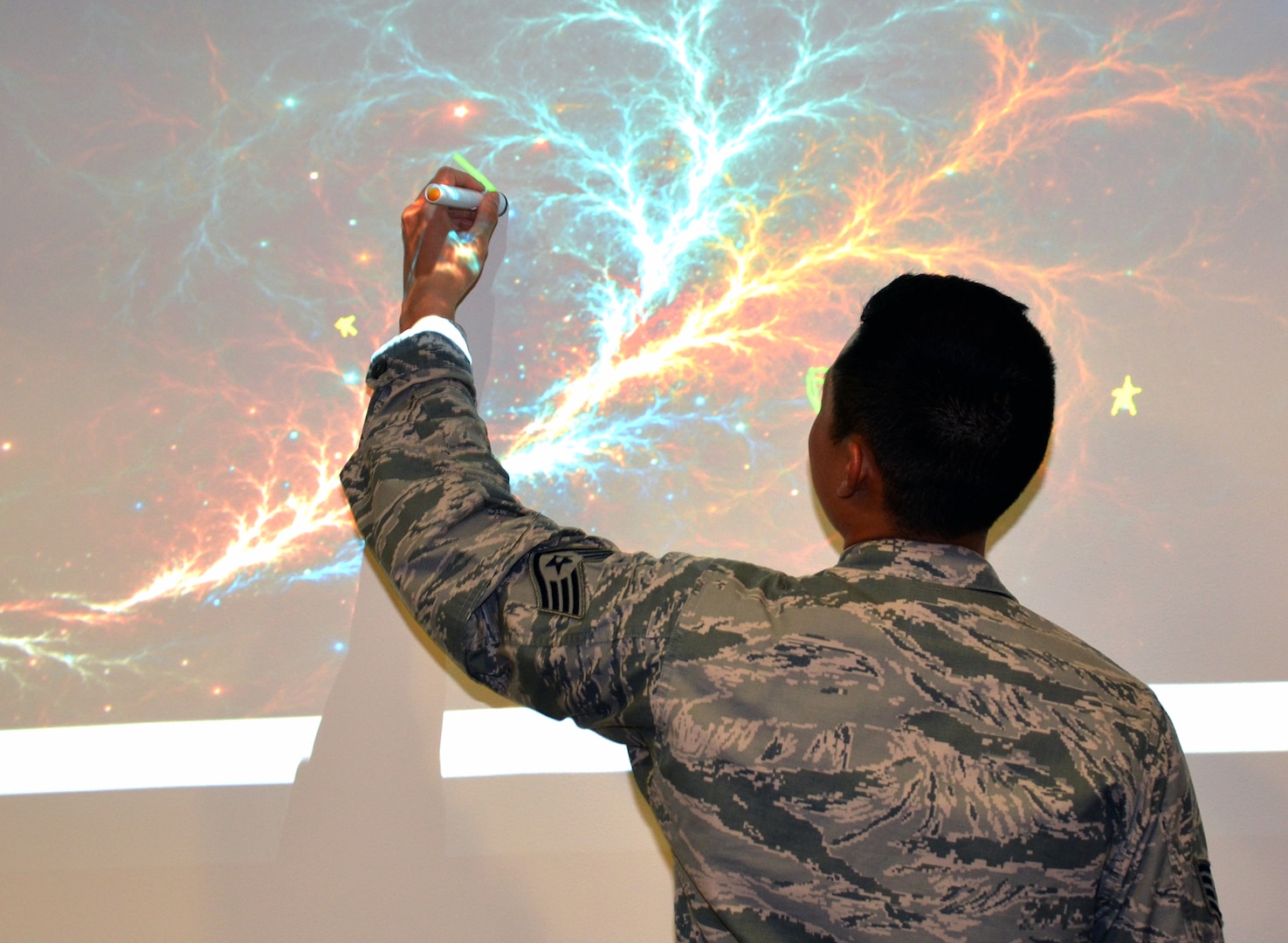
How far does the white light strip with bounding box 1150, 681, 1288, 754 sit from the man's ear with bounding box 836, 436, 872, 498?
0.76 m

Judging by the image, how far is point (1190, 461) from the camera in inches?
56.1

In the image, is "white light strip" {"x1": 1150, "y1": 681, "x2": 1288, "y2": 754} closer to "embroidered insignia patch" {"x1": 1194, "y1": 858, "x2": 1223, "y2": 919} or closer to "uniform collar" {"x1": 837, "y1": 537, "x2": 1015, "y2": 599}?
"embroidered insignia patch" {"x1": 1194, "y1": 858, "x2": 1223, "y2": 919}

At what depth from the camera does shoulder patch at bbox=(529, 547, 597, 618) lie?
36.0 inches

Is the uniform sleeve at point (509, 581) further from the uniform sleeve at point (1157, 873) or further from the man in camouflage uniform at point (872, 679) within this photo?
the uniform sleeve at point (1157, 873)

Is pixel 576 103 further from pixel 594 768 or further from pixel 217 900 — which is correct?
pixel 217 900

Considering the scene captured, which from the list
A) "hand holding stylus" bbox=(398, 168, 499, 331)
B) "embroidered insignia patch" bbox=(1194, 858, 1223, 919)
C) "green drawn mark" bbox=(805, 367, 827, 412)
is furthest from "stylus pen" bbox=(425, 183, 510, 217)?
"embroidered insignia patch" bbox=(1194, 858, 1223, 919)

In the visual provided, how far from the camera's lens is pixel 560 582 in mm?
928

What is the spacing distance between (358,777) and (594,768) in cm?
34

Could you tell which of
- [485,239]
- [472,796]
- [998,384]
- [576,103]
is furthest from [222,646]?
[998,384]

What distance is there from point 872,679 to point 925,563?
0.49ft

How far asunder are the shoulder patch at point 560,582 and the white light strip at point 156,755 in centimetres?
62

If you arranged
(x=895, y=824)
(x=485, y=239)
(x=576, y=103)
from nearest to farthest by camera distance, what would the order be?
(x=895, y=824) → (x=485, y=239) → (x=576, y=103)

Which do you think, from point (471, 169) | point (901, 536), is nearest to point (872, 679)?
point (901, 536)

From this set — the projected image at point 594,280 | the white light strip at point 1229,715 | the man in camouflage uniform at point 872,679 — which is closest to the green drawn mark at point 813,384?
the projected image at point 594,280
